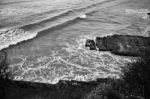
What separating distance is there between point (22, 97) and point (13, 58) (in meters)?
4.46

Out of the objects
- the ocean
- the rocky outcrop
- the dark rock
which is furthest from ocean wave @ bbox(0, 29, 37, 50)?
the rocky outcrop

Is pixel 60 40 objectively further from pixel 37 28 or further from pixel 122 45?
pixel 122 45

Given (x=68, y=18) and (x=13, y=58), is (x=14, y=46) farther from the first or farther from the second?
(x=68, y=18)

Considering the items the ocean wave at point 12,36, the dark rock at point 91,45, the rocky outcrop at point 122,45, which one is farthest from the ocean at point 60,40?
the rocky outcrop at point 122,45

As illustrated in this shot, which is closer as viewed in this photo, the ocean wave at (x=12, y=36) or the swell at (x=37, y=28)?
the ocean wave at (x=12, y=36)

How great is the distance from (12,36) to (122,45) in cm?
972

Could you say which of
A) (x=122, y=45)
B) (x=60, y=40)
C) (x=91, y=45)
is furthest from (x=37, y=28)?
(x=122, y=45)

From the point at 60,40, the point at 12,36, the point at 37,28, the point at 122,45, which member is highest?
the point at 37,28

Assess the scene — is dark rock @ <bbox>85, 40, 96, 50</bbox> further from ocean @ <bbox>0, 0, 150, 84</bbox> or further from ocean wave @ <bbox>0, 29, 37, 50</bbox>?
ocean wave @ <bbox>0, 29, 37, 50</bbox>

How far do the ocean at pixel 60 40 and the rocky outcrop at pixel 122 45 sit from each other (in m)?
0.60

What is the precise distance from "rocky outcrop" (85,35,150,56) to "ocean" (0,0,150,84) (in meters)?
0.60

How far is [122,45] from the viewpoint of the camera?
472 inches

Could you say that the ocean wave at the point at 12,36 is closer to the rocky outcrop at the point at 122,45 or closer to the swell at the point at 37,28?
the swell at the point at 37,28

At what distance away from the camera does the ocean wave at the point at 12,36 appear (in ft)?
42.7
